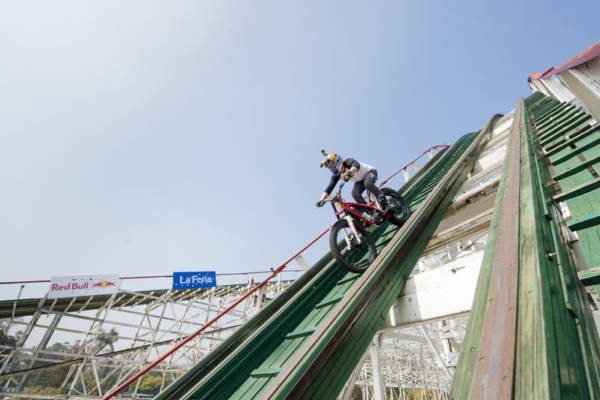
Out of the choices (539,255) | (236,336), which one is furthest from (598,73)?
(236,336)

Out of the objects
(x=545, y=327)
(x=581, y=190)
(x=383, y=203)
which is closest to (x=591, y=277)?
(x=545, y=327)

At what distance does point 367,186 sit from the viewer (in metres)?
4.66

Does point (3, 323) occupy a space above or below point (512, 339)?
above

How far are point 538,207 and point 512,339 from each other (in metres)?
1.62

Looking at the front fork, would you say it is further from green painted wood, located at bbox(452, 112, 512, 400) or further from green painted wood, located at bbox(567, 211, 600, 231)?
green painted wood, located at bbox(567, 211, 600, 231)

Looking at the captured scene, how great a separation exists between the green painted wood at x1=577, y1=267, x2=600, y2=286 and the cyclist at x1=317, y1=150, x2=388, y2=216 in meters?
3.03

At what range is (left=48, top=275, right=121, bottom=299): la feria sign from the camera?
9.91 meters

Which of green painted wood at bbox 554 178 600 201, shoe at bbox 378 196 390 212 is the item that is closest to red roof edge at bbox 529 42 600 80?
green painted wood at bbox 554 178 600 201

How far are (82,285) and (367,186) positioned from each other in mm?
11644

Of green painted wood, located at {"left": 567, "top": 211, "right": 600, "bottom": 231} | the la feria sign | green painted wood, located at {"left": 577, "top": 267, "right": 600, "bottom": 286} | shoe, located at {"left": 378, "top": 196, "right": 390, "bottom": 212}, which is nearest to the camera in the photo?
green painted wood, located at {"left": 577, "top": 267, "right": 600, "bottom": 286}

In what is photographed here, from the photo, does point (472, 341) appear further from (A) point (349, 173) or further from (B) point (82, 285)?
(B) point (82, 285)

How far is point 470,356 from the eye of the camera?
3.35ft

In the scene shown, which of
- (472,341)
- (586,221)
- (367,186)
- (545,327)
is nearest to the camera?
(545,327)

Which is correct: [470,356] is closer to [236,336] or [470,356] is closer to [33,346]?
[236,336]
